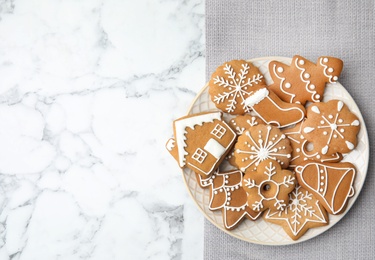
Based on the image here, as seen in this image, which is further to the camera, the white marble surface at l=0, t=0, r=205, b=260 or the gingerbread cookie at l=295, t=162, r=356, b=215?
the white marble surface at l=0, t=0, r=205, b=260

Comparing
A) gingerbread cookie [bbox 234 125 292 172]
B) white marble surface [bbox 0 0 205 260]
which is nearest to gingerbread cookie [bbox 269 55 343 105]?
gingerbread cookie [bbox 234 125 292 172]

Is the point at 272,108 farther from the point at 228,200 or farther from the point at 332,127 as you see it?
the point at 228,200

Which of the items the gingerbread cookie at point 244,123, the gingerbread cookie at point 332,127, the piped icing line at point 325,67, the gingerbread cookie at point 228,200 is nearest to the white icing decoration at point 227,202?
the gingerbread cookie at point 228,200

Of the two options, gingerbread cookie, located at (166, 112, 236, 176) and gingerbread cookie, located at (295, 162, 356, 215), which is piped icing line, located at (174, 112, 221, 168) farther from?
→ gingerbread cookie, located at (295, 162, 356, 215)

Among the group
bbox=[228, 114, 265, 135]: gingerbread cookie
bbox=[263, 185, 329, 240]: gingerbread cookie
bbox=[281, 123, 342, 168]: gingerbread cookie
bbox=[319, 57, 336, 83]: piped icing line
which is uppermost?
bbox=[319, 57, 336, 83]: piped icing line

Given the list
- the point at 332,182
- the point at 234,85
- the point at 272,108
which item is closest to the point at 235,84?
the point at 234,85

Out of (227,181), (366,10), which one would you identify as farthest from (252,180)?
(366,10)
